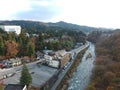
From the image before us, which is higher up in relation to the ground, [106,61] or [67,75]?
[106,61]

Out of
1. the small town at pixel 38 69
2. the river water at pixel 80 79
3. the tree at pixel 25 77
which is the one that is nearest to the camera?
the tree at pixel 25 77

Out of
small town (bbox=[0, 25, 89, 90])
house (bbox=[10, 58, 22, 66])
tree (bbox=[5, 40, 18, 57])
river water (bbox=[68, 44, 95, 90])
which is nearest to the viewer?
small town (bbox=[0, 25, 89, 90])

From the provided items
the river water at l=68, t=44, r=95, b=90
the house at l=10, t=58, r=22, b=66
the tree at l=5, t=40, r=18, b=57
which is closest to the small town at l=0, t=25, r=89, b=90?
the house at l=10, t=58, r=22, b=66

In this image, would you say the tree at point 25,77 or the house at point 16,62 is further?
the house at point 16,62

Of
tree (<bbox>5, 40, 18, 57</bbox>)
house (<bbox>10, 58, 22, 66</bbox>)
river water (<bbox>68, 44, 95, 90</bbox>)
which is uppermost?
tree (<bbox>5, 40, 18, 57</bbox>)

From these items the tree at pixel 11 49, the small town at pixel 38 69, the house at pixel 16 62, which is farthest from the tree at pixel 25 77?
the tree at pixel 11 49

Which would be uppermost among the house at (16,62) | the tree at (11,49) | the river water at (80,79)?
the tree at (11,49)

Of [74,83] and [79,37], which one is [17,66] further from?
[79,37]

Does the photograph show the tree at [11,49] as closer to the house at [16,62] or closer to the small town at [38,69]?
the small town at [38,69]

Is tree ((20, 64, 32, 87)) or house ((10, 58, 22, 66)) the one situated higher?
tree ((20, 64, 32, 87))

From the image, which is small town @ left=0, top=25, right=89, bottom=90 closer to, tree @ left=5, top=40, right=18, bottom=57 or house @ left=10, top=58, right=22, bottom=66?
house @ left=10, top=58, right=22, bottom=66

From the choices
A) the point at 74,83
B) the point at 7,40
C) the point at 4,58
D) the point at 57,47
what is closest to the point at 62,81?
the point at 74,83
